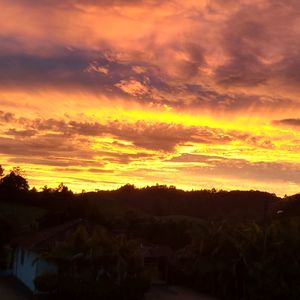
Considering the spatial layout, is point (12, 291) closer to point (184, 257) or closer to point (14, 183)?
point (184, 257)

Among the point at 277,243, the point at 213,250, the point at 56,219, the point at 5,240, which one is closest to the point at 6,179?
the point at 56,219

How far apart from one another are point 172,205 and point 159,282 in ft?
209

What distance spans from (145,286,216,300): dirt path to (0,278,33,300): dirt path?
732cm

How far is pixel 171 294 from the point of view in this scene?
34.1 meters

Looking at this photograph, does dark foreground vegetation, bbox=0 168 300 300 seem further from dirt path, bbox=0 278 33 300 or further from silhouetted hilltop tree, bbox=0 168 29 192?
silhouetted hilltop tree, bbox=0 168 29 192

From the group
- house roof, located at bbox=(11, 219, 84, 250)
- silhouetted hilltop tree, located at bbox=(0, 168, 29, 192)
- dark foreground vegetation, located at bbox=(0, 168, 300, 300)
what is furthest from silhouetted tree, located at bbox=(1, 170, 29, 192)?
house roof, located at bbox=(11, 219, 84, 250)

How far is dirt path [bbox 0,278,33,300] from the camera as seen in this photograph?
28.7 meters

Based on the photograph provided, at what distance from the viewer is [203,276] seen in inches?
1441

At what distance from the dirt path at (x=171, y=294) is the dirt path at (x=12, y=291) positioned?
288 inches

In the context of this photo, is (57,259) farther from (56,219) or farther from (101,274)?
(56,219)

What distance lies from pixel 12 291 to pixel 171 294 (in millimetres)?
10412

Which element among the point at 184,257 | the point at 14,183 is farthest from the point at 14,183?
the point at 184,257

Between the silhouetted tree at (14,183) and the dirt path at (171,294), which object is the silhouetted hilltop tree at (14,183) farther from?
the dirt path at (171,294)

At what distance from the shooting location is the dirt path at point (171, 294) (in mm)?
32281
